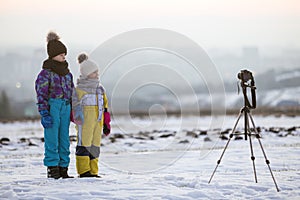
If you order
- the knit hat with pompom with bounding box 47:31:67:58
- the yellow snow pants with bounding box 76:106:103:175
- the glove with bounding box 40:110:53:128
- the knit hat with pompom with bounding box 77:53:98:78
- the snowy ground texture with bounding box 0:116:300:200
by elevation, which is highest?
the knit hat with pompom with bounding box 47:31:67:58

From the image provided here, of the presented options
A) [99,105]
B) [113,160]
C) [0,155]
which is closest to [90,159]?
[99,105]

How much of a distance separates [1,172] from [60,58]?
272 cm

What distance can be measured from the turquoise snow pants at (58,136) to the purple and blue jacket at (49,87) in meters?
0.10

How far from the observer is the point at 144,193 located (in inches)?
245

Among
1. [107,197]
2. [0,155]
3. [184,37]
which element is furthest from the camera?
[0,155]

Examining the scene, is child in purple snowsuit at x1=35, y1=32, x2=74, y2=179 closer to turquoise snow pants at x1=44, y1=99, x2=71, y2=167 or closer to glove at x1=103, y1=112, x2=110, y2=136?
turquoise snow pants at x1=44, y1=99, x2=71, y2=167

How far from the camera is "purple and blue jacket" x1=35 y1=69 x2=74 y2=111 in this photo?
7.32 meters

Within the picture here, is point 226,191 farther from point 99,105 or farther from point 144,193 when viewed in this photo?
point 99,105

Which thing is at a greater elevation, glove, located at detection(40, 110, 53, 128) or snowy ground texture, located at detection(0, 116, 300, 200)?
glove, located at detection(40, 110, 53, 128)

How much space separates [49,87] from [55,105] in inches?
12.5

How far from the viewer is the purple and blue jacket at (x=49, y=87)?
732 centimetres

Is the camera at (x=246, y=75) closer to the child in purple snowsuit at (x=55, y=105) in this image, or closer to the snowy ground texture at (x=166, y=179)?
the snowy ground texture at (x=166, y=179)

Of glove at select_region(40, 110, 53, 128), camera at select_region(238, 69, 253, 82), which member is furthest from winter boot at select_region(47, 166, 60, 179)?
camera at select_region(238, 69, 253, 82)

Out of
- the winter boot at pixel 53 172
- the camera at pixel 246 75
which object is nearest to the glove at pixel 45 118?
the winter boot at pixel 53 172
